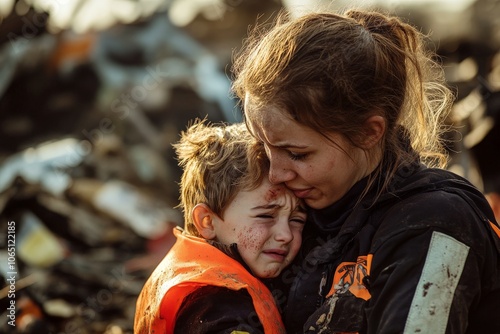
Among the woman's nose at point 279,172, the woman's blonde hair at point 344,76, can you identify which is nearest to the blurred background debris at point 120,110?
the woman's nose at point 279,172

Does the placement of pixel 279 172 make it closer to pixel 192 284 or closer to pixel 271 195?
pixel 271 195

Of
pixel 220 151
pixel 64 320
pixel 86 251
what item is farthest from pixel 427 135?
pixel 86 251

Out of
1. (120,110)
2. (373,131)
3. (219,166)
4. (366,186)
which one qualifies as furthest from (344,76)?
(120,110)

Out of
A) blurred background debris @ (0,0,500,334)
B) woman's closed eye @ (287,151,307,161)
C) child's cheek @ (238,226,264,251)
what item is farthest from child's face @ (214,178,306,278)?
blurred background debris @ (0,0,500,334)

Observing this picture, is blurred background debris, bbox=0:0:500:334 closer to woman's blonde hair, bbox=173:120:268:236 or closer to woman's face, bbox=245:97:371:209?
woman's blonde hair, bbox=173:120:268:236

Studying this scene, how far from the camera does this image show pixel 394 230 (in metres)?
2.34

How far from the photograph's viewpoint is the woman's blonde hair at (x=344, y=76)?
8.21 feet

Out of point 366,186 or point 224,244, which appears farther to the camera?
point 224,244

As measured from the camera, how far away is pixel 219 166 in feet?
9.72

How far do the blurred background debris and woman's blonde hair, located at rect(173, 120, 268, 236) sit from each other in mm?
2982

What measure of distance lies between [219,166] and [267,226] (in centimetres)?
29

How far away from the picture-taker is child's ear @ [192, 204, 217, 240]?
118 inches

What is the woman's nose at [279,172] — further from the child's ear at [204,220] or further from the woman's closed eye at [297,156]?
the child's ear at [204,220]

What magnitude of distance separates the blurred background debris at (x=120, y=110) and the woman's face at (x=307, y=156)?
3.44 m
